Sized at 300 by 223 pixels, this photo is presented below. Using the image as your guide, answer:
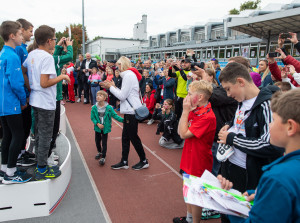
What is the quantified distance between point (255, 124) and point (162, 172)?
111 inches

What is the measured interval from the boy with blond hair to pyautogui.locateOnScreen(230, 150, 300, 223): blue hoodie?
152 centimetres

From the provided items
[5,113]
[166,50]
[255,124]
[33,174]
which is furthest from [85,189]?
[166,50]

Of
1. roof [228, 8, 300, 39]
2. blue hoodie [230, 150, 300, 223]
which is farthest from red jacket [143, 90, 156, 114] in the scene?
roof [228, 8, 300, 39]

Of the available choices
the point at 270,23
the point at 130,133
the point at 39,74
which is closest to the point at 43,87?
the point at 39,74

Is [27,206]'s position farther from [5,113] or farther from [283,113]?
[283,113]

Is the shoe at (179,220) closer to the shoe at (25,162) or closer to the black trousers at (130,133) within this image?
the black trousers at (130,133)

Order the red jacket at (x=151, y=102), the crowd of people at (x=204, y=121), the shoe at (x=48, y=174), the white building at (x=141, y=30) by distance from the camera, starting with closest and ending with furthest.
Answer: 1. the crowd of people at (x=204, y=121)
2. the shoe at (x=48, y=174)
3. the red jacket at (x=151, y=102)
4. the white building at (x=141, y=30)

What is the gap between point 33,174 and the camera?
10.6 ft

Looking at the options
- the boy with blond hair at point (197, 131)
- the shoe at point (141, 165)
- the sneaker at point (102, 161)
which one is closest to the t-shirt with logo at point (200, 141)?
the boy with blond hair at point (197, 131)

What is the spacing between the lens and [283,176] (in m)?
0.98

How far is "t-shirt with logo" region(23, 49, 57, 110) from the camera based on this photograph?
286 cm

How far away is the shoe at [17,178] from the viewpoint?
2.81m

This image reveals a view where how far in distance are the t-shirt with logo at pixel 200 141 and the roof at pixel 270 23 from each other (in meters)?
12.6

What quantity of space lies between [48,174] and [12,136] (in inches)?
26.9
